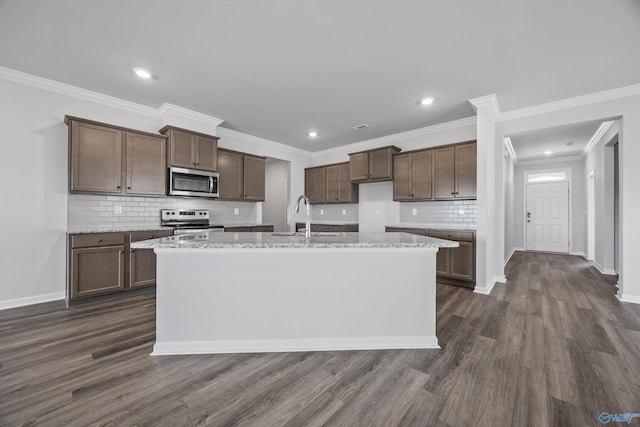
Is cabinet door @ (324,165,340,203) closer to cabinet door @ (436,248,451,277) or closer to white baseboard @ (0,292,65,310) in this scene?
cabinet door @ (436,248,451,277)

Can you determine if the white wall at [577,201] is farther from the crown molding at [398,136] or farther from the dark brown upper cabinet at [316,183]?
the dark brown upper cabinet at [316,183]

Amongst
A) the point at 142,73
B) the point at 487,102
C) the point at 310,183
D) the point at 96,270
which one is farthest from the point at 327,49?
the point at 310,183

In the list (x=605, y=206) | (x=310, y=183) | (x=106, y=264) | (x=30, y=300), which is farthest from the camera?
(x=310, y=183)

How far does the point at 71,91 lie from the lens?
11.0 feet

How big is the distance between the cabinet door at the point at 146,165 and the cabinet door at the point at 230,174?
89 centimetres

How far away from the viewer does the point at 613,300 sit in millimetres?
3352

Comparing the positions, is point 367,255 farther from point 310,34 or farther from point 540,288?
point 540,288

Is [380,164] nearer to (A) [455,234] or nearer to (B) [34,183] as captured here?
(A) [455,234]

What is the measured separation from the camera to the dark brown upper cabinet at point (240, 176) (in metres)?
4.59

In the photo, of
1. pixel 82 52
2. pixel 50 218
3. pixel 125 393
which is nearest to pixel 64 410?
pixel 125 393

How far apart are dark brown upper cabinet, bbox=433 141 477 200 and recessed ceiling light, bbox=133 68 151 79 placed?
4020mm

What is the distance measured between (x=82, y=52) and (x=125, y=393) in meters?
3.03

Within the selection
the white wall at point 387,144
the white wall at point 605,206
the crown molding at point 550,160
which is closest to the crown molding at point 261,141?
the white wall at point 387,144

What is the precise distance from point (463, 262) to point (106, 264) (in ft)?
15.2
